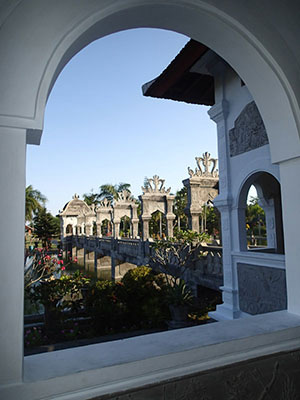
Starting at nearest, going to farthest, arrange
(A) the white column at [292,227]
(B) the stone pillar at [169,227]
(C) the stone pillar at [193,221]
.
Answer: (A) the white column at [292,227] → (C) the stone pillar at [193,221] → (B) the stone pillar at [169,227]

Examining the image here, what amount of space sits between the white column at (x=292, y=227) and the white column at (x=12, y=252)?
204 cm

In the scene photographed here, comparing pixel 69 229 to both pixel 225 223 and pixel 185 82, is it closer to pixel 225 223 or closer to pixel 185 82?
pixel 185 82

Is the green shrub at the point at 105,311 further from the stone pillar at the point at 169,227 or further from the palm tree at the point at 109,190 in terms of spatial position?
the palm tree at the point at 109,190

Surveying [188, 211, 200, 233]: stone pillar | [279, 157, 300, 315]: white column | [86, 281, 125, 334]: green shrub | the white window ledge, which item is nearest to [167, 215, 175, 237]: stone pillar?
[188, 211, 200, 233]: stone pillar

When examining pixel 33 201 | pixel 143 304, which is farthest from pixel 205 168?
pixel 33 201

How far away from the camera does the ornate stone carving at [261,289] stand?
537 cm

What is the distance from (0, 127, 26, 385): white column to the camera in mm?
1517

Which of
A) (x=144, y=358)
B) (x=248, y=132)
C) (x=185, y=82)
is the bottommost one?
(x=144, y=358)

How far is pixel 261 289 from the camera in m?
5.79

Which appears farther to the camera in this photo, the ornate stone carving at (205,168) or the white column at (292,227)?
the ornate stone carving at (205,168)

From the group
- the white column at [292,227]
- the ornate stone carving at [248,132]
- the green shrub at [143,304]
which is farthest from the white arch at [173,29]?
the green shrub at [143,304]

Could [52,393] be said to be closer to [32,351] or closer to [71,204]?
[32,351]

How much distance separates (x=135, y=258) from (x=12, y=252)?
16.1m

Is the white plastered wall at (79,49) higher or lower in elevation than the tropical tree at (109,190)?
lower
